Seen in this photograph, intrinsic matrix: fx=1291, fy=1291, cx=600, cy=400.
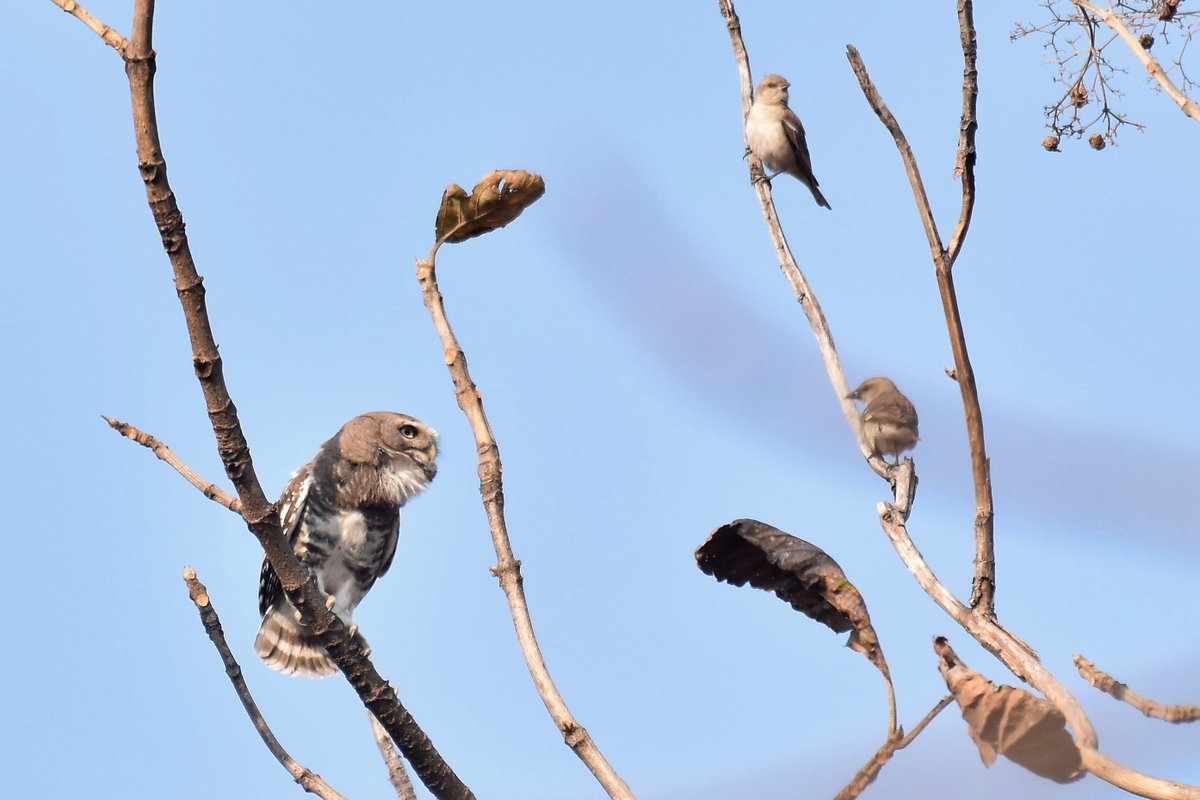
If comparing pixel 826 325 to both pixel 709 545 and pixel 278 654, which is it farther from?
pixel 278 654

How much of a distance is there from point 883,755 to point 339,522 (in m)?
5.86

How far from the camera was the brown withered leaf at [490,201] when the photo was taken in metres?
3.17

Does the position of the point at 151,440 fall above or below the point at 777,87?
below

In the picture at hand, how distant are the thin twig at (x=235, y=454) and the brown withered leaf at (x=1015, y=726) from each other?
6.35 ft

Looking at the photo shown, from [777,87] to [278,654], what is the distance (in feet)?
29.0

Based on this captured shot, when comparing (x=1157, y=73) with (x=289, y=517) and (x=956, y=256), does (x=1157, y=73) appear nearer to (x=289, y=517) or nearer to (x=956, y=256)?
(x=956, y=256)

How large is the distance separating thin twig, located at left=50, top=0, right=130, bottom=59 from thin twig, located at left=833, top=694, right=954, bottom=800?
2019 mm

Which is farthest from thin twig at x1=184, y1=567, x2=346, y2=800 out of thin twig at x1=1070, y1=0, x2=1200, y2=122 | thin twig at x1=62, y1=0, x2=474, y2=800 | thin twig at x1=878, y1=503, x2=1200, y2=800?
thin twig at x1=1070, y1=0, x2=1200, y2=122

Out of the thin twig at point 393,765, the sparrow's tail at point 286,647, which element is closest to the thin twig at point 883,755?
the thin twig at point 393,765

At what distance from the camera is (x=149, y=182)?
9.21ft

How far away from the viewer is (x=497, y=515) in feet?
10.9

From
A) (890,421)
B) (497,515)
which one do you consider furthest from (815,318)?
(890,421)

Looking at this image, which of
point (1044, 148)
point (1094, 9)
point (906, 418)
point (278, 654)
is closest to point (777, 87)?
point (906, 418)

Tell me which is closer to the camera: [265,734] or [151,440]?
[151,440]
